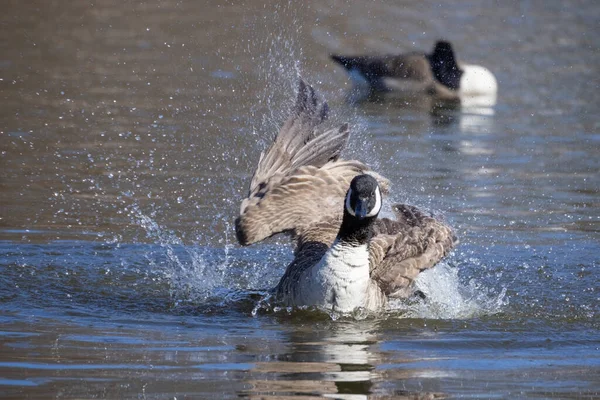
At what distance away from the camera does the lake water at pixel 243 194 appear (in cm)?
616

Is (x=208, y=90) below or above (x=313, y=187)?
above

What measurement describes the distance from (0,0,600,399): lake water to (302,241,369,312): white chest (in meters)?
0.14

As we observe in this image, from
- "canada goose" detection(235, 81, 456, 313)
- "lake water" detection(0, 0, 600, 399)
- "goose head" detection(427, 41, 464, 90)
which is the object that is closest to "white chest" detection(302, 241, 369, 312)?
"canada goose" detection(235, 81, 456, 313)

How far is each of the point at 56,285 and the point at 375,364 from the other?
301cm

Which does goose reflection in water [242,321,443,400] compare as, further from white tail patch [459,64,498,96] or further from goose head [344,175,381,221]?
white tail patch [459,64,498,96]

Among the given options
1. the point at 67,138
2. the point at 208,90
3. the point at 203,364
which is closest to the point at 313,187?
the point at 203,364

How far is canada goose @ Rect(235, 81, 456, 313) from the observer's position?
291 inches

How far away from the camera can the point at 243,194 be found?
11.2m

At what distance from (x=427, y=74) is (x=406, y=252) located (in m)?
10.4

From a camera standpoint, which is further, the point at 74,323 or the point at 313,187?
the point at 313,187

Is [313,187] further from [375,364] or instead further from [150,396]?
[150,396]

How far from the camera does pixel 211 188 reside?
1133 centimetres

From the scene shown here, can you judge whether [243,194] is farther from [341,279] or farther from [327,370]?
[327,370]

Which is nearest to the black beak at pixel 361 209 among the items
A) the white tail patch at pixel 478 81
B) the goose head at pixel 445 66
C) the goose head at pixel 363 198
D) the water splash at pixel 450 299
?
the goose head at pixel 363 198
